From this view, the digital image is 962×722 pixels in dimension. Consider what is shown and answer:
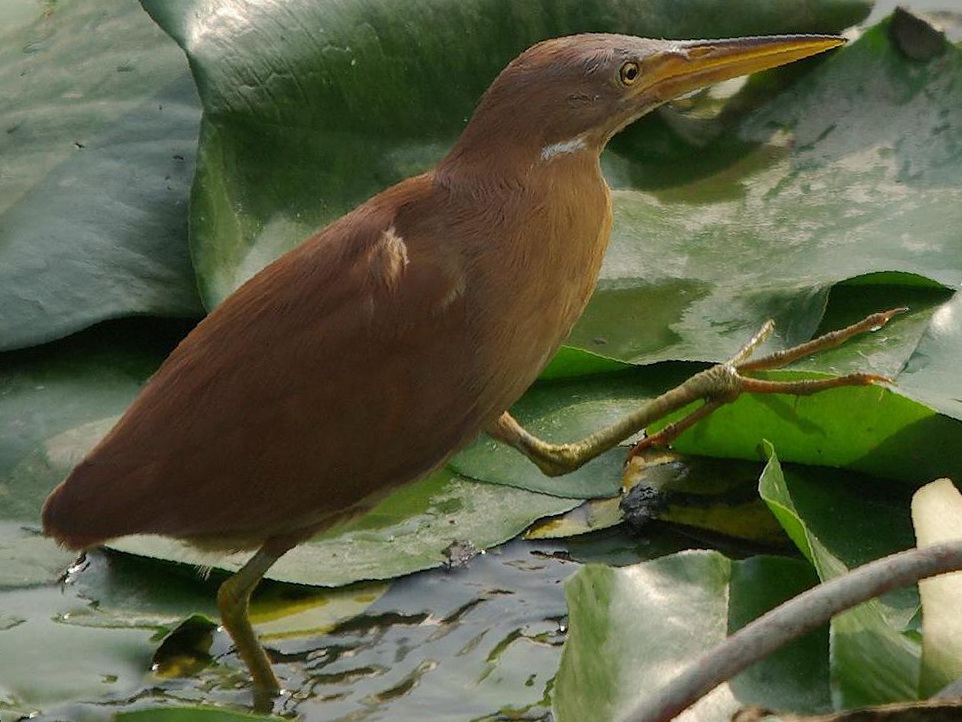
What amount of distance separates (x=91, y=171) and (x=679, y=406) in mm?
1332

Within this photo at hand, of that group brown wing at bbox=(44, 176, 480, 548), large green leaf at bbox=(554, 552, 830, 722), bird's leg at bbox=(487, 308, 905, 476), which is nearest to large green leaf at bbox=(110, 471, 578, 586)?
bird's leg at bbox=(487, 308, 905, 476)

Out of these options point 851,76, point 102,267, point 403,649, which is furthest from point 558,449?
point 851,76

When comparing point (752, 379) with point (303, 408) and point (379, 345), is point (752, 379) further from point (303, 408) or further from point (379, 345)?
point (303, 408)

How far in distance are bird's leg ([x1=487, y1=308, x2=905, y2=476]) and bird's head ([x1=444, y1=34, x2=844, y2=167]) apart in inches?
19.1

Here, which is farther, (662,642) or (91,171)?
(91,171)

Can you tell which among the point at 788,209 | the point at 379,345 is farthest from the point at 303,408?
the point at 788,209

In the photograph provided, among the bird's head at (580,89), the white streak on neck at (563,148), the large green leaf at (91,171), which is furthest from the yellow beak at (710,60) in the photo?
the large green leaf at (91,171)

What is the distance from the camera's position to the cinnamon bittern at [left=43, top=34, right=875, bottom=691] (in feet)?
9.85

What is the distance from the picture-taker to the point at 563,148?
3.18m

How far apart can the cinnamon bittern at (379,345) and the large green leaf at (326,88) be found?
46cm

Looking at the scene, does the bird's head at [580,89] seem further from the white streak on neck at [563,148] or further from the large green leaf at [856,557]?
the large green leaf at [856,557]

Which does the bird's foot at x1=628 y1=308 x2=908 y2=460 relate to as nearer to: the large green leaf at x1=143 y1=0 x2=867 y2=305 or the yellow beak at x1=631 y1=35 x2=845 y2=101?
the yellow beak at x1=631 y1=35 x2=845 y2=101

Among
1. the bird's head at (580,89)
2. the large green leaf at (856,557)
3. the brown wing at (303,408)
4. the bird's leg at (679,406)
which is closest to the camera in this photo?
the large green leaf at (856,557)

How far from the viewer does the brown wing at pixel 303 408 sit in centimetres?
299
